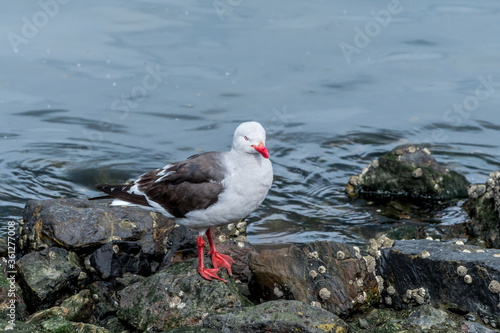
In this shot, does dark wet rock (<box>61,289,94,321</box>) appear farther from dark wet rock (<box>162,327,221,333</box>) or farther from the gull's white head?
the gull's white head

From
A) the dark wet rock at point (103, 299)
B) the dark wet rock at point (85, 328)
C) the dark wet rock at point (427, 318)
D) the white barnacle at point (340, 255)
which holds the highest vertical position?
the white barnacle at point (340, 255)

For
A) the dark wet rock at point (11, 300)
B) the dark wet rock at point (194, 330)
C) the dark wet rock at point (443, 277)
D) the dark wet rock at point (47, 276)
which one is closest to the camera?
the dark wet rock at point (194, 330)

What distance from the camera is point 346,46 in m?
19.3

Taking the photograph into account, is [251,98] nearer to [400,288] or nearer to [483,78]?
[483,78]

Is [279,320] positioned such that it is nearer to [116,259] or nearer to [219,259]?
[219,259]

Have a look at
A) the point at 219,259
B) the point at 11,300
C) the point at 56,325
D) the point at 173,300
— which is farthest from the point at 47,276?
the point at 219,259

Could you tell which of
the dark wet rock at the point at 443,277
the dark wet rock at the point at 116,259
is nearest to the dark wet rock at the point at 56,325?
the dark wet rock at the point at 116,259

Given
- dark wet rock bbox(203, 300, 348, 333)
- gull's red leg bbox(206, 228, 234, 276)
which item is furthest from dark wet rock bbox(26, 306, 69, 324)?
gull's red leg bbox(206, 228, 234, 276)

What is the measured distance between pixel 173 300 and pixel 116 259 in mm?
1388

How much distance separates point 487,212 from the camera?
376 inches

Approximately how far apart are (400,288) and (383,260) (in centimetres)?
39

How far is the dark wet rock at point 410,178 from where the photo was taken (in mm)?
11602

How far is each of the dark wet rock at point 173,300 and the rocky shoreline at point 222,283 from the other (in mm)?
12

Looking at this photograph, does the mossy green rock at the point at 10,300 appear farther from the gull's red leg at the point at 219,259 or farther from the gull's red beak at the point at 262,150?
the gull's red beak at the point at 262,150
